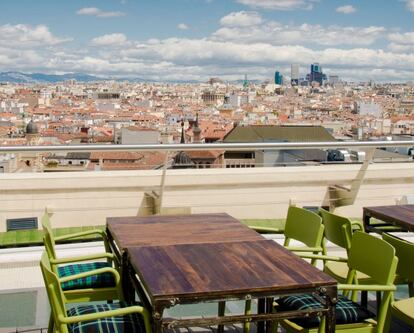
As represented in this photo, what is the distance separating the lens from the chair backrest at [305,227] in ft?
10.6

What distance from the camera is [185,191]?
16.0 feet

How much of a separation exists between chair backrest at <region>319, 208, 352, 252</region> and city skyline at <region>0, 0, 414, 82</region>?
147 meters

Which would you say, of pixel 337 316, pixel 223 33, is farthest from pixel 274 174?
pixel 223 33

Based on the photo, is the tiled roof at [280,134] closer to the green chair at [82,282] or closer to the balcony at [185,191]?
the balcony at [185,191]

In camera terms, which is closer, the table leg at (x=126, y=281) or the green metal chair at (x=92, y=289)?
the table leg at (x=126, y=281)

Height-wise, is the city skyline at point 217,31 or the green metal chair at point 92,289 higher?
the city skyline at point 217,31

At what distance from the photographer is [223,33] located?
180 metres

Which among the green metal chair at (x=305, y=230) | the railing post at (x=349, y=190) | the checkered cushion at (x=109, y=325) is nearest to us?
the checkered cushion at (x=109, y=325)

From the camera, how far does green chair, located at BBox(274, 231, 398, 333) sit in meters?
2.41

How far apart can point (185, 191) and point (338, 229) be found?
5.89 ft

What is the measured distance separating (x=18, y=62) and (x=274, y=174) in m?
203

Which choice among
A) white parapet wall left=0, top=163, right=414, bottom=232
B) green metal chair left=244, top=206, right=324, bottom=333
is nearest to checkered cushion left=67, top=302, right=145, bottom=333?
green metal chair left=244, top=206, right=324, bottom=333

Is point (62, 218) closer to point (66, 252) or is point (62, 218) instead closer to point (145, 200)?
point (66, 252)

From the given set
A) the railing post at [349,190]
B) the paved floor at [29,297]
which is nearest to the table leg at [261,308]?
the paved floor at [29,297]
